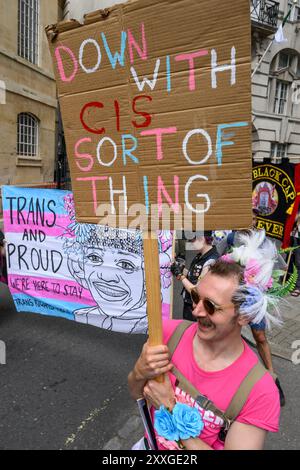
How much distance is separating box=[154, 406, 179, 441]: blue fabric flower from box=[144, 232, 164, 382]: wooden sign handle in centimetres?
12

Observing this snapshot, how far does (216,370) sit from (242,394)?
0.48 ft

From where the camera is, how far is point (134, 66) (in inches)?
53.7

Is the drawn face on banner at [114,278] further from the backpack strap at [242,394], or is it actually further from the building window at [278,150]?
the building window at [278,150]

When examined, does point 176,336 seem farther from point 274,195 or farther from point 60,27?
point 274,195

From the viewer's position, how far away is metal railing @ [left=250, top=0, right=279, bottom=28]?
1723cm

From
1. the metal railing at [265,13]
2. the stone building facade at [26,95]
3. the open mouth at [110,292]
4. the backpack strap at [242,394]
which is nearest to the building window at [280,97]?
the metal railing at [265,13]

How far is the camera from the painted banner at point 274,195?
21.3ft

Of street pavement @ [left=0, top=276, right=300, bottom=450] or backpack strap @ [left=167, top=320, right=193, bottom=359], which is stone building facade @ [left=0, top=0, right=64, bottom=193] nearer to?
street pavement @ [left=0, top=276, right=300, bottom=450]

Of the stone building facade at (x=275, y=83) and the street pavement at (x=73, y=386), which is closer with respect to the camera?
the street pavement at (x=73, y=386)

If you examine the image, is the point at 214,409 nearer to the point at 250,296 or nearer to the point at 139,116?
the point at 250,296

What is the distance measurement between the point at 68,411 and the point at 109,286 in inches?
52.5

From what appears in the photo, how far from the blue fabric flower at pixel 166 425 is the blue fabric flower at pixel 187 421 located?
0.02m

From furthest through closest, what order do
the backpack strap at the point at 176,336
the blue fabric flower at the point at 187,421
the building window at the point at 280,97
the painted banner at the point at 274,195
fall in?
the building window at the point at 280,97
the painted banner at the point at 274,195
the backpack strap at the point at 176,336
the blue fabric flower at the point at 187,421

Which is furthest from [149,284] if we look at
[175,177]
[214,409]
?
[214,409]
